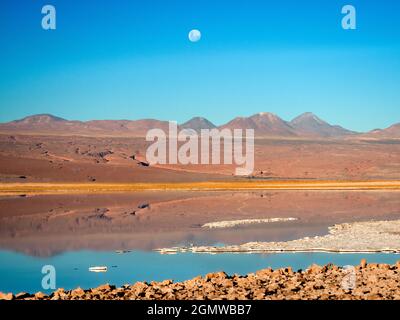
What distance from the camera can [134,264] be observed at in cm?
1268

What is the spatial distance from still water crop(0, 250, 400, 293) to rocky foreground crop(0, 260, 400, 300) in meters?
2.29

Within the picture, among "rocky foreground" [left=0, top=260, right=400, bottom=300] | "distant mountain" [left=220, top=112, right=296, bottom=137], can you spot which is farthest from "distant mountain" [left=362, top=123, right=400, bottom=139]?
"rocky foreground" [left=0, top=260, right=400, bottom=300]

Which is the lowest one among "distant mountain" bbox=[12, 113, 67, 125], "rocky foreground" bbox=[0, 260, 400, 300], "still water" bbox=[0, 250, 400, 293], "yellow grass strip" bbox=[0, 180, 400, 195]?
"yellow grass strip" bbox=[0, 180, 400, 195]

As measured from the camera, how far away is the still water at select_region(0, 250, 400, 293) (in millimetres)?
10875

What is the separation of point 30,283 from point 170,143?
8319 cm

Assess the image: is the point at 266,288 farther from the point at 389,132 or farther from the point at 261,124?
the point at 261,124

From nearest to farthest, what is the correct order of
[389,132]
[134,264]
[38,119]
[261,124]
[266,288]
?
[266,288] → [134,264] → [389,132] → [261,124] → [38,119]

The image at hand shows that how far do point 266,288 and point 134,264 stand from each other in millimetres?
5251

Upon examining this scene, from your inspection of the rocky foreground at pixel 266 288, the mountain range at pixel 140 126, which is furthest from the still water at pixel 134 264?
the mountain range at pixel 140 126

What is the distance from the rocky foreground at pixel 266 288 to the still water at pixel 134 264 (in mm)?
2294

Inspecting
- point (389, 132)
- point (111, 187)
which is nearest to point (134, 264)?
point (111, 187)

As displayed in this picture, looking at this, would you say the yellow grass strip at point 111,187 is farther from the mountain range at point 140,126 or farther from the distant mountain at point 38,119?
the distant mountain at point 38,119

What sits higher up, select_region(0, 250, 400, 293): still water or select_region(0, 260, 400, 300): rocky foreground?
select_region(0, 260, 400, 300): rocky foreground

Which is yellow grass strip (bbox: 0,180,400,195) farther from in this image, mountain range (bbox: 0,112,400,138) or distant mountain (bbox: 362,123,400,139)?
distant mountain (bbox: 362,123,400,139)
